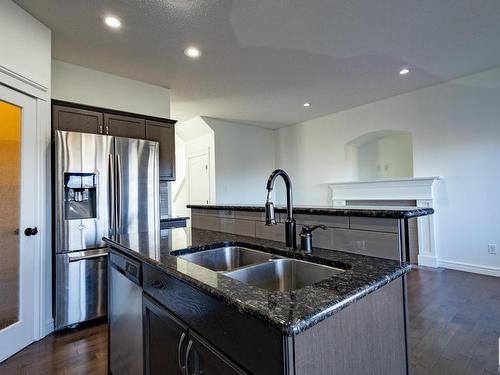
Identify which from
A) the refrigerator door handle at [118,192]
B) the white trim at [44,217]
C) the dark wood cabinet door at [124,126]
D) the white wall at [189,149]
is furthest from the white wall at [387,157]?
the white trim at [44,217]

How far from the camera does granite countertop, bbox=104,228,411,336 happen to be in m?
0.65

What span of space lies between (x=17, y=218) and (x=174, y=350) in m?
1.94

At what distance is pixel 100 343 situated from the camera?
2.23 metres

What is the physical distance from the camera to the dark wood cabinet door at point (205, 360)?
0.78m

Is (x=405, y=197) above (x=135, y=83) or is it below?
below

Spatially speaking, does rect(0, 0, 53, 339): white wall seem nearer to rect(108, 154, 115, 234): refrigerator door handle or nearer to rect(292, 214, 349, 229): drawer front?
rect(108, 154, 115, 234): refrigerator door handle

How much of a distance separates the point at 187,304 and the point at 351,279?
0.58m

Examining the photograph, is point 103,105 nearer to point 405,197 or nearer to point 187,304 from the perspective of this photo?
point 187,304

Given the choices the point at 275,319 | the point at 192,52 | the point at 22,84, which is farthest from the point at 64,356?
the point at 192,52

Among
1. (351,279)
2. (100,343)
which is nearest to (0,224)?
(100,343)

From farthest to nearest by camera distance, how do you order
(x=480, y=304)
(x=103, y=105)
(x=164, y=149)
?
(x=164, y=149), (x=103, y=105), (x=480, y=304)

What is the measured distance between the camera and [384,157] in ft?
19.6

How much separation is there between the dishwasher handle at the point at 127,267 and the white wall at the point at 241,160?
3.78 meters

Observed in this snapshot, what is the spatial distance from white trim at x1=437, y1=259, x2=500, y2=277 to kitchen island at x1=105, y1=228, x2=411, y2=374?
3.62m
